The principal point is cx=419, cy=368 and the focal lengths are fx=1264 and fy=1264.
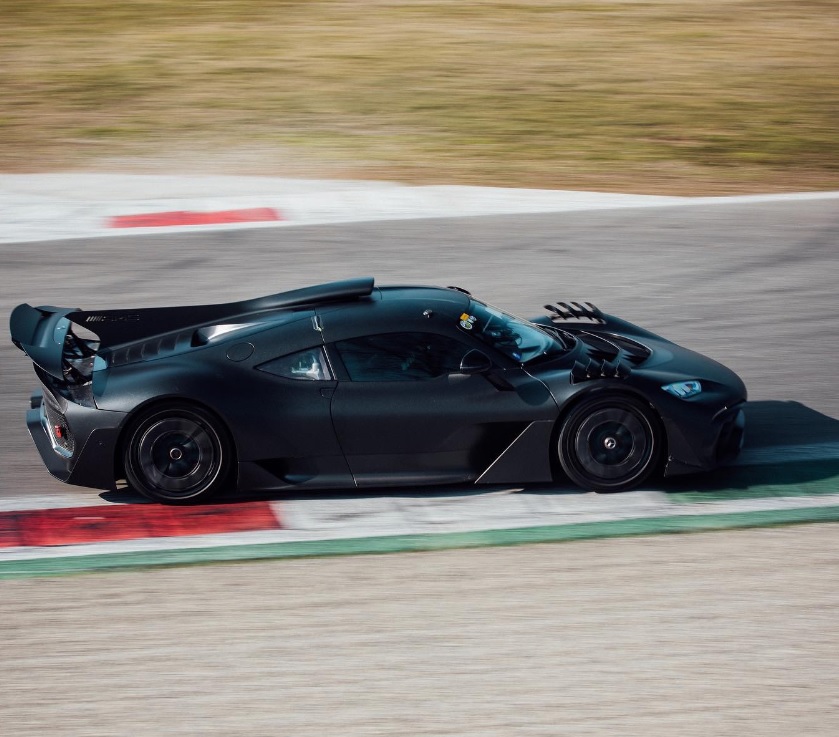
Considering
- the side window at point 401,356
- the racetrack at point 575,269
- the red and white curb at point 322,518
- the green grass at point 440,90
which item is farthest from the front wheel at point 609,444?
the green grass at point 440,90

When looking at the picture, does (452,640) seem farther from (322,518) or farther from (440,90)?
(440,90)

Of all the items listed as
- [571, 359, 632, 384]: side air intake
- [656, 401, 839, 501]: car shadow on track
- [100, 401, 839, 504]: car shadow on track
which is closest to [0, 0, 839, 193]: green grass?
[656, 401, 839, 501]: car shadow on track

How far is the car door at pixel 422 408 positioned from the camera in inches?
280

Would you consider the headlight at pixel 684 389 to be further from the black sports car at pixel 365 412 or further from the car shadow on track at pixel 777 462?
the car shadow on track at pixel 777 462

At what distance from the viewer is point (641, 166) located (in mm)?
17266

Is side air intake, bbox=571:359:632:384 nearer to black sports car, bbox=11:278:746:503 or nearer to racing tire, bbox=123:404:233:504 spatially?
black sports car, bbox=11:278:746:503

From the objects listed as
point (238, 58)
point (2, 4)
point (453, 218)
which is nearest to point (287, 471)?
point (453, 218)

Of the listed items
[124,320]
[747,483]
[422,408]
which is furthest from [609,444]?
[124,320]

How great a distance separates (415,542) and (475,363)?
3.58ft

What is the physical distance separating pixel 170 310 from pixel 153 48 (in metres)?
18.1

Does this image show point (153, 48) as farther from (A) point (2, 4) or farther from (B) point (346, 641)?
(B) point (346, 641)

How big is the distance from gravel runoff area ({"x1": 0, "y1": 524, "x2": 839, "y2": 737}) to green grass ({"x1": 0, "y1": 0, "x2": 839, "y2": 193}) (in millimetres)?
10637

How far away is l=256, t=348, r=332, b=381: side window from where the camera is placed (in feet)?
23.5

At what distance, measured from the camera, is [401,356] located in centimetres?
719
